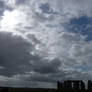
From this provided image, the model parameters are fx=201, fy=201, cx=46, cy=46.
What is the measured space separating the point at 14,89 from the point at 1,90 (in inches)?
310

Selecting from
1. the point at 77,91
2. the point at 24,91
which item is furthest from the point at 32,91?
the point at 77,91

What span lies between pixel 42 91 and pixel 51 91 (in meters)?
3.23

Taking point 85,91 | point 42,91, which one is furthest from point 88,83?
point 42,91

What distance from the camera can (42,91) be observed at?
2697 inches

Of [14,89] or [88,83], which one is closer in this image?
[88,83]

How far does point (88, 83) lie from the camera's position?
63312 mm

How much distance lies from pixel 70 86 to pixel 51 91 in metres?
6.80

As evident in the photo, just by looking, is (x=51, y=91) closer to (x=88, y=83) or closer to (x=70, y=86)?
(x=70, y=86)

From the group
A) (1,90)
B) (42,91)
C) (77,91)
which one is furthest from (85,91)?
(1,90)

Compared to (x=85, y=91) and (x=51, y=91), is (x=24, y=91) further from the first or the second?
(x=85, y=91)

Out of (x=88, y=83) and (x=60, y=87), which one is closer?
(x=88, y=83)

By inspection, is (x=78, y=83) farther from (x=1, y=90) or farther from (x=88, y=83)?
(x=1, y=90)

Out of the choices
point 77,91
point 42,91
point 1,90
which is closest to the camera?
point 1,90

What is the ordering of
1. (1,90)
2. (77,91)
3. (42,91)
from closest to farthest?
(1,90) < (77,91) < (42,91)
